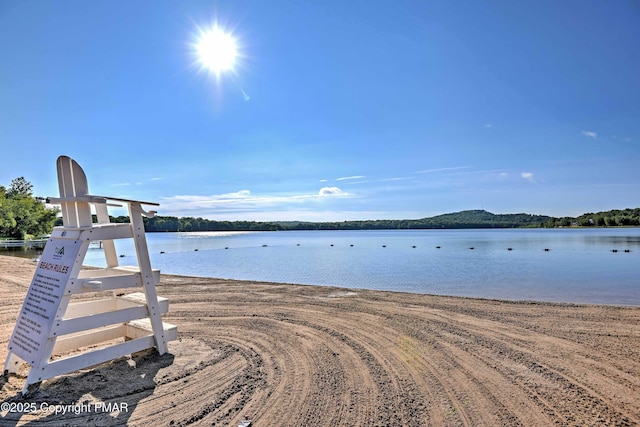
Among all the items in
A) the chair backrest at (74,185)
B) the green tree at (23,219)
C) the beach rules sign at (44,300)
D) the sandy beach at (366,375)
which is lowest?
the sandy beach at (366,375)

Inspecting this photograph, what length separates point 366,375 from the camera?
4.00 metres

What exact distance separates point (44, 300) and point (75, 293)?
1.59 feet

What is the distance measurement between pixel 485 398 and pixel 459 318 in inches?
134

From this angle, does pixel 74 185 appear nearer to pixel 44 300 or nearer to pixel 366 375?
pixel 44 300

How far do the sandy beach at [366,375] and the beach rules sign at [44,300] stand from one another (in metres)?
0.40

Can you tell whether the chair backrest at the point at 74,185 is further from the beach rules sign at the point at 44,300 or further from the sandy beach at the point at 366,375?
the sandy beach at the point at 366,375

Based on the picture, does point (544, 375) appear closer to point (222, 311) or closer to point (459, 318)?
point (459, 318)

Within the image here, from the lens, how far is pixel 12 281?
10703 mm

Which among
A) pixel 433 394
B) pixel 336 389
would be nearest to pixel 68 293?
pixel 336 389

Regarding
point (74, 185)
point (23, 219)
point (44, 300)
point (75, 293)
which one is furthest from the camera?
point (23, 219)

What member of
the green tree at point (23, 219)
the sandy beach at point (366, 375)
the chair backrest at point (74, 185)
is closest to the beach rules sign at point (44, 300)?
the chair backrest at point (74, 185)

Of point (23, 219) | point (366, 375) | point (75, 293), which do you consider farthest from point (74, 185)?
point (23, 219)

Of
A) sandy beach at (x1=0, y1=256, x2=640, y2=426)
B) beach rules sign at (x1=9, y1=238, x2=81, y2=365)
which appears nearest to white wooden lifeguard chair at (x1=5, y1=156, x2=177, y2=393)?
beach rules sign at (x1=9, y1=238, x2=81, y2=365)

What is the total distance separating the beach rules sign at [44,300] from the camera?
353 cm
